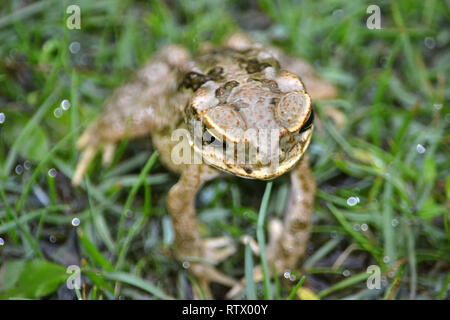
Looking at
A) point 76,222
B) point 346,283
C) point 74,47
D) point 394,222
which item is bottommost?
point 346,283

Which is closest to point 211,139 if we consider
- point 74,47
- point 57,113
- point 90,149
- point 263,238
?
point 263,238

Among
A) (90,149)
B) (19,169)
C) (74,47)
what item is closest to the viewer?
(19,169)

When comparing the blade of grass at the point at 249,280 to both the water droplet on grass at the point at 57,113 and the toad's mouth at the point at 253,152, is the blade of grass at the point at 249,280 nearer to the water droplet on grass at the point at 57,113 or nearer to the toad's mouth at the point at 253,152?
the toad's mouth at the point at 253,152

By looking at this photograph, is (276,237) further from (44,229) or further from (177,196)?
(44,229)

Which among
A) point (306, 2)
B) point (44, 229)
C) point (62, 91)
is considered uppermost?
point (306, 2)

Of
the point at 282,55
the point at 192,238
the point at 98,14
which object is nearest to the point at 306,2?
the point at 282,55

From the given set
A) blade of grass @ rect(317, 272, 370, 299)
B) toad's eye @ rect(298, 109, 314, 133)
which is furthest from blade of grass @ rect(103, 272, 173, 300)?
toad's eye @ rect(298, 109, 314, 133)

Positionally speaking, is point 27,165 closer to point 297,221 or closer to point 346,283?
point 297,221
